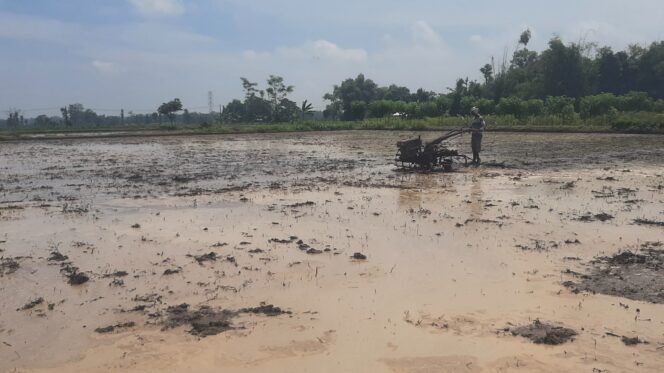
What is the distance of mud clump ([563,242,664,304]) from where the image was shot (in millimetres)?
5496

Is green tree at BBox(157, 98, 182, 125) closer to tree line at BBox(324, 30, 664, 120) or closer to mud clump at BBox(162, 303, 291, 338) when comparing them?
tree line at BBox(324, 30, 664, 120)

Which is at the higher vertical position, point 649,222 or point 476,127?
point 476,127

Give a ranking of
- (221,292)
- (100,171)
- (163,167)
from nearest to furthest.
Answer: (221,292) → (100,171) → (163,167)

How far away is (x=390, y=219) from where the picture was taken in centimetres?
941

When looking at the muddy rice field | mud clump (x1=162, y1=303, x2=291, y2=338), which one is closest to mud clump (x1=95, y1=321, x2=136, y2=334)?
the muddy rice field

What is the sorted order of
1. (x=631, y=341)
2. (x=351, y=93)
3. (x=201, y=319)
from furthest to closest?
(x=351, y=93) < (x=201, y=319) < (x=631, y=341)

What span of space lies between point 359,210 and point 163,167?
10748mm

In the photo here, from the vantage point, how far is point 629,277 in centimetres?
597

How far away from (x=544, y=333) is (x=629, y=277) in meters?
2.07

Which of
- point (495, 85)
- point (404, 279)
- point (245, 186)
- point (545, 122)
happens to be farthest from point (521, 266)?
point (495, 85)

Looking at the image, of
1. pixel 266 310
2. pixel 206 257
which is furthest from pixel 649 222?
pixel 206 257

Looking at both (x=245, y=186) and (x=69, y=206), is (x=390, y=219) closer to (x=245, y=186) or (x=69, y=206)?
(x=245, y=186)

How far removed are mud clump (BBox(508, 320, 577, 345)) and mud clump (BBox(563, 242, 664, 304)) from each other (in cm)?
105

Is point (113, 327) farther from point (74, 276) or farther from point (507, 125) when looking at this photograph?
point (507, 125)
